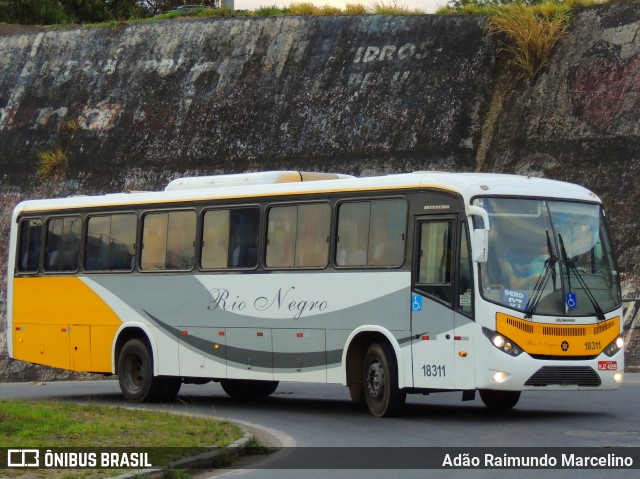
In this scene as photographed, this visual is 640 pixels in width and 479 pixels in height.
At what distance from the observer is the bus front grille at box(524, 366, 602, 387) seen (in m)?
15.1

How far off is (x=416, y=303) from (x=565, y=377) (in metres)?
2.08

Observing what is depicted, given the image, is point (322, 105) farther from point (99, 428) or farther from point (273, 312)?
point (99, 428)

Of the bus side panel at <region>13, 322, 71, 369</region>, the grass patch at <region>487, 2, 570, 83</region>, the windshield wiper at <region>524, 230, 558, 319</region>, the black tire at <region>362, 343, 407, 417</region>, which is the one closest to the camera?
the windshield wiper at <region>524, 230, 558, 319</region>

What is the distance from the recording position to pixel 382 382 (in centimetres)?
1639

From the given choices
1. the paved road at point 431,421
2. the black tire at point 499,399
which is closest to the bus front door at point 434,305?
the paved road at point 431,421

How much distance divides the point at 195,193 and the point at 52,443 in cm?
737

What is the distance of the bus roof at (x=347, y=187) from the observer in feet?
52.0

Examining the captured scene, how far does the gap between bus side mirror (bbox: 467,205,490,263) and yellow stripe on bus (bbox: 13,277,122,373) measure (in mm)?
7526

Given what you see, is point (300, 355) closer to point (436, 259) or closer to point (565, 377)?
point (436, 259)

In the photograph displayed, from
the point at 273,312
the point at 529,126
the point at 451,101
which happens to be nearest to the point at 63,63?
the point at 451,101

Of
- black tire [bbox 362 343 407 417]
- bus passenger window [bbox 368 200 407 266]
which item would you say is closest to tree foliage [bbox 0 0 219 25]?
bus passenger window [bbox 368 200 407 266]

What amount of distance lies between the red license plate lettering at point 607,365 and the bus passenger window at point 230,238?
17.8 ft

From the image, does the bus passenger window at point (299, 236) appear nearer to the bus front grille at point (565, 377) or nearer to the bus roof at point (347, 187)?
the bus roof at point (347, 187)

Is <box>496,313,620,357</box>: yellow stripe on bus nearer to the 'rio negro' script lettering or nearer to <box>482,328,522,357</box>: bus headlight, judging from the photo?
<box>482,328,522,357</box>: bus headlight
